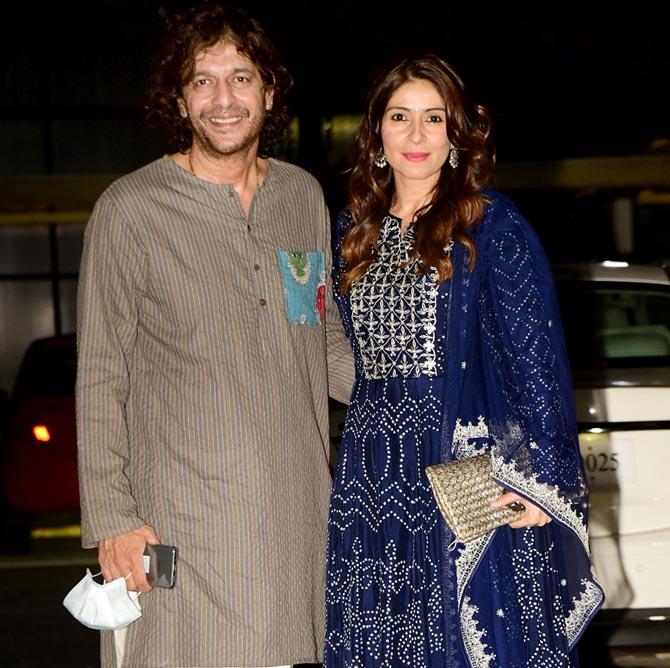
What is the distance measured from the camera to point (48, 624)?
22.4 ft

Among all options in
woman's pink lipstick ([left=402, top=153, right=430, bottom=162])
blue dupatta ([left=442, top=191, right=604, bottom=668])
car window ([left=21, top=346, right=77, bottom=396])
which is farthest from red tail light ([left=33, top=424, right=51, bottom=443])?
blue dupatta ([left=442, top=191, right=604, bottom=668])

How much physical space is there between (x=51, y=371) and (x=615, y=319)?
424 cm

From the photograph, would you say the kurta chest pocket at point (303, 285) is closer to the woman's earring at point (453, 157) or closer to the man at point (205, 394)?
the man at point (205, 394)

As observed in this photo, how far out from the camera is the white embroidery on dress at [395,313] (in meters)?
3.33

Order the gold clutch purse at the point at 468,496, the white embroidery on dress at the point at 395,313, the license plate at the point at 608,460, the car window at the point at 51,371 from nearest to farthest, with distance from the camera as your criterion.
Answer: the gold clutch purse at the point at 468,496
the white embroidery on dress at the point at 395,313
the license plate at the point at 608,460
the car window at the point at 51,371

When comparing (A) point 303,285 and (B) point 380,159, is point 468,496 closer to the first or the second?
(A) point 303,285

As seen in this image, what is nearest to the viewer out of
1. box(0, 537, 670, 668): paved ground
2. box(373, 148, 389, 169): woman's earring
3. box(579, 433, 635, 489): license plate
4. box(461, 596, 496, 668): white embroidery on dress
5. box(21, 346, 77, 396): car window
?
box(461, 596, 496, 668): white embroidery on dress

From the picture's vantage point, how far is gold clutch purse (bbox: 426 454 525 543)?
10.2 ft

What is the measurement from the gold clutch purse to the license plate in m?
2.10

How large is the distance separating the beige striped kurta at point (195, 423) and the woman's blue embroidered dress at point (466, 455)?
188mm

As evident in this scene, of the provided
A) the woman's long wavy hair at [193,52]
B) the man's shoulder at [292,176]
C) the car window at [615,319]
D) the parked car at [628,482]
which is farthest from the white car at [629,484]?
the woman's long wavy hair at [193,52]

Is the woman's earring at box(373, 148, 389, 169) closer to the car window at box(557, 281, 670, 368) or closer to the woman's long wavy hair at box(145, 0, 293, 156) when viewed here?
the woman's long wavy hair at box(145, 0, 293, 156)

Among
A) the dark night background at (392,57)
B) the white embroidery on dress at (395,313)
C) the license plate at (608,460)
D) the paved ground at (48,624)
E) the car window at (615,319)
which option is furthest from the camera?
the dark night background at (392,57)

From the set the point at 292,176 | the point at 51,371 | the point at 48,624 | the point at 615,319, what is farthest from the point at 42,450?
the point at 292,176
